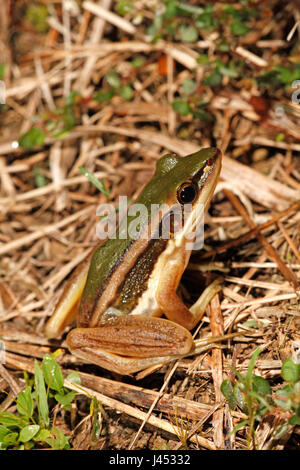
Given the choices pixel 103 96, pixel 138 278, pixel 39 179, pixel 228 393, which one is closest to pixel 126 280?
pixel 138 278

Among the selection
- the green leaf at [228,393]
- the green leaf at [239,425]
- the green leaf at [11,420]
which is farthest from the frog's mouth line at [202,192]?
the green leaf at [11,420]

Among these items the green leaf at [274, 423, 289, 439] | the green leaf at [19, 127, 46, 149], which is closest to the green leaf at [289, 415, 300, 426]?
the green leaf at [274, 423, 289, 439]

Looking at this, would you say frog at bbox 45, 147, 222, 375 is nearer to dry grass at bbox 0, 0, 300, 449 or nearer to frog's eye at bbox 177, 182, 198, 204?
frog's eye at bbox 177, 182, 198, 204

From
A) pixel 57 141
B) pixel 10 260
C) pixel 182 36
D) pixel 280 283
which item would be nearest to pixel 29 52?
pixel 57 141

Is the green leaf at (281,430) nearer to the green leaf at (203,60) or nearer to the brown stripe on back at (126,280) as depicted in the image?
the brown stripe on back at (126,280)

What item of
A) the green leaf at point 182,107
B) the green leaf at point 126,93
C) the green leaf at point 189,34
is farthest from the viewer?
the green leaf at point 126,93

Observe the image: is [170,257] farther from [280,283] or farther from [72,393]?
[72,393]

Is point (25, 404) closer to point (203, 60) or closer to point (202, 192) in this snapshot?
point (202, 192)
